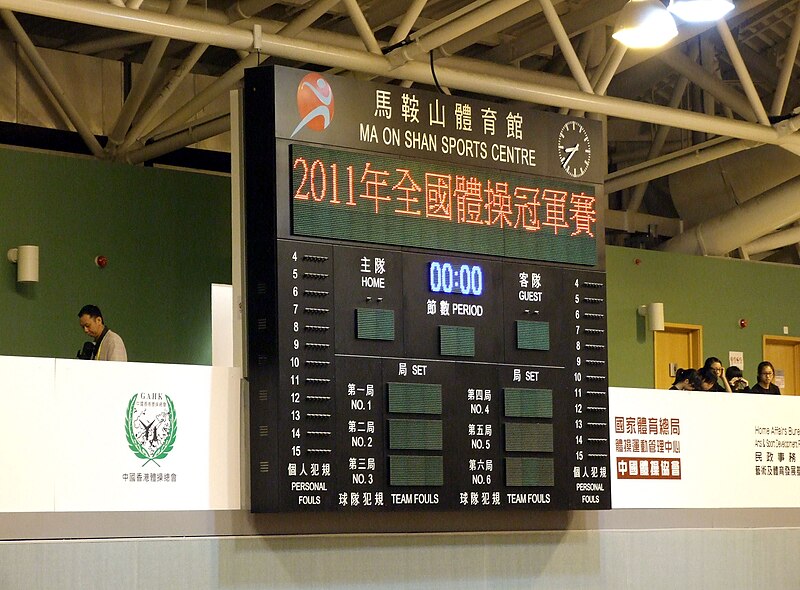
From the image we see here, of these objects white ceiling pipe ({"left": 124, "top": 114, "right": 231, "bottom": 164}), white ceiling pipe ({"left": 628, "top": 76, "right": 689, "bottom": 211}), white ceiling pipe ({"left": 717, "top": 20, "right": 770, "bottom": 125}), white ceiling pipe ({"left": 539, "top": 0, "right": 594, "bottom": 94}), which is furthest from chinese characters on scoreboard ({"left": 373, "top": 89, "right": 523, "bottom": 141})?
white ceiling pipe ({"left": 628, "top": 76, "right": 689, "bottom": 211})

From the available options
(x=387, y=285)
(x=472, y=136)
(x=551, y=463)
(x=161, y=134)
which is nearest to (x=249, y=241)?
(x=387, y=285)

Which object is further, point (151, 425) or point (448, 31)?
point (448, 31)

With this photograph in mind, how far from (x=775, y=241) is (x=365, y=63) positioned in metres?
6.97

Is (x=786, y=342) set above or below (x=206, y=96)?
below

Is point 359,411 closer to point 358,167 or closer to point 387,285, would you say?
point 387,285

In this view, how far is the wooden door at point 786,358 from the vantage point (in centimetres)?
1432

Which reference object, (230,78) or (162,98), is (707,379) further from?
(162,98)

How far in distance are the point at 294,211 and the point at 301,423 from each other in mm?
1023

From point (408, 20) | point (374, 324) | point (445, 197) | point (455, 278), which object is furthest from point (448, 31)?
point (374, 324)

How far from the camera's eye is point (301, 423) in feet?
20.9

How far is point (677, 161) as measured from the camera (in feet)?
40.0

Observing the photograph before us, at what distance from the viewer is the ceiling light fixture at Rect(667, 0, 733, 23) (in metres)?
6.40

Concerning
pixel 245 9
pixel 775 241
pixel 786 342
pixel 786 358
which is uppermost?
pixel 245 9

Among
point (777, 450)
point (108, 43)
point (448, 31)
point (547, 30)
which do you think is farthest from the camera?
point (547, 30)
